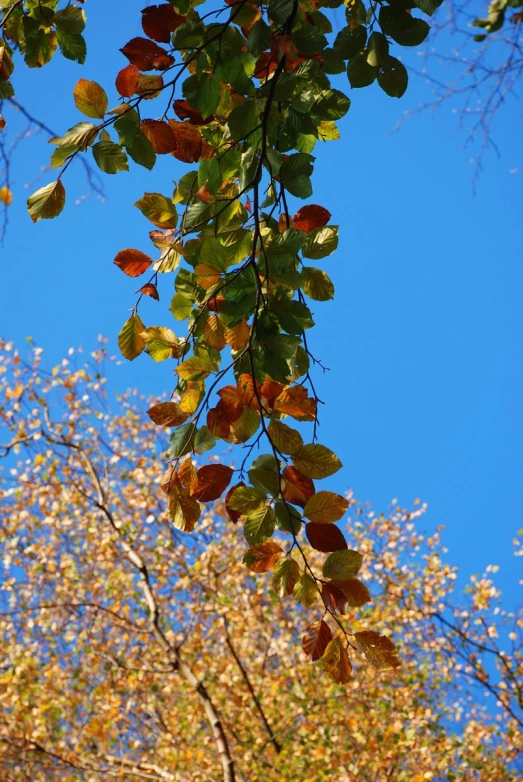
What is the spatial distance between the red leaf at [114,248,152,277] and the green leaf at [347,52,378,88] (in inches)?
20.5

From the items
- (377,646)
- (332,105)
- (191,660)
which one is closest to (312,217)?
(332,105)

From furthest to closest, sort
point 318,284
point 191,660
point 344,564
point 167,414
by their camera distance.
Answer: point 191,660, point 318,284, point 167,414, point 344,564

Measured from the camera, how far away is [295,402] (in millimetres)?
1087

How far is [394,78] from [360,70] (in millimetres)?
65

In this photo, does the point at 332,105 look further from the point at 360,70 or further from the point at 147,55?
the point at 147,55

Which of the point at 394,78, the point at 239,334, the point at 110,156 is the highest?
the point at 394,78

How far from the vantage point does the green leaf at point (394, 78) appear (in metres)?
1.21

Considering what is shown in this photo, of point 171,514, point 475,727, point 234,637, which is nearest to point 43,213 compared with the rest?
point 171,514

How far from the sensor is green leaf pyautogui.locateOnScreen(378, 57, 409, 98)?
1.21m

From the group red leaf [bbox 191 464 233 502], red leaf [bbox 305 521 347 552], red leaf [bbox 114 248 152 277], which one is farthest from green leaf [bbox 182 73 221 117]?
red leaf [bbox 305 521 347 552]

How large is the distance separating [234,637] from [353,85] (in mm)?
5706

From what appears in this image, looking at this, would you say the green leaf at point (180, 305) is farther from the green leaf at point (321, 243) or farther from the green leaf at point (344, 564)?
the green leaf at point (344, 564)

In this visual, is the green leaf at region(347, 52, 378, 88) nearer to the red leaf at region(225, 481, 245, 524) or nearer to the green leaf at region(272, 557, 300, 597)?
the red leaf at region(225, 481, 245, 524)

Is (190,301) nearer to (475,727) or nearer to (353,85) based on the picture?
(353,85)
